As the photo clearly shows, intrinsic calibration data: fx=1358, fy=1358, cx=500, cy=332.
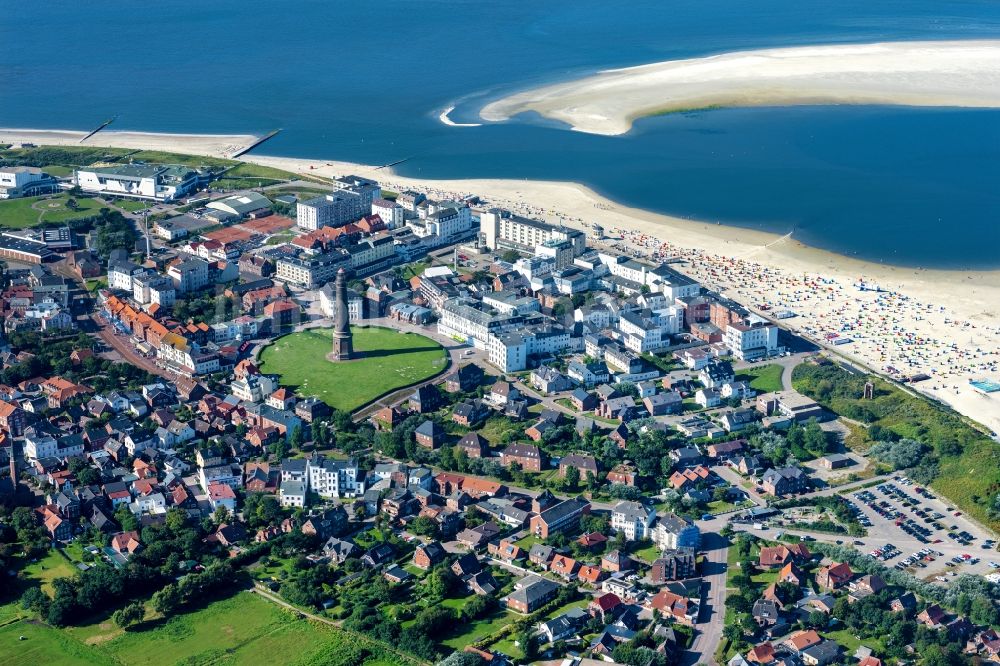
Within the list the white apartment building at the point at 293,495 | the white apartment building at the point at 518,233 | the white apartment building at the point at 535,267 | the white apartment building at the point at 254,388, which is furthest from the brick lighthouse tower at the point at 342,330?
the white apartment building at the point at 518,233

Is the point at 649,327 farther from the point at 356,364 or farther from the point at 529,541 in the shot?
the point at 529,541

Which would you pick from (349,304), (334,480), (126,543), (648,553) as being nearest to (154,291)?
(349,304)

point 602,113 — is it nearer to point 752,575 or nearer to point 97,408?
point 97,408

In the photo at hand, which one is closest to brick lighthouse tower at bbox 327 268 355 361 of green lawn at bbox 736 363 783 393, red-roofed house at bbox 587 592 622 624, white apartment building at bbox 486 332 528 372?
white apartment building at bbox 486 332 528 372

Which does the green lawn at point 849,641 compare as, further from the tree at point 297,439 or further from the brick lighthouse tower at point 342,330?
the brick lighthouse tower at point 342,330

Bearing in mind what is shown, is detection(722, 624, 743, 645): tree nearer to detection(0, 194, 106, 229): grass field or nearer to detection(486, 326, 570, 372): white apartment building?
detection(486, 326, 570, 372): white apartment building

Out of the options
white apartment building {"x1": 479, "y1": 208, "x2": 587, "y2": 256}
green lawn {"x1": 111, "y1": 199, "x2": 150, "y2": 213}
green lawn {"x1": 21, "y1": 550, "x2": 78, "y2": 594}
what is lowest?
green lawn {"x1": 21, "y1": 550, "x2": 78, "y2": 594}
